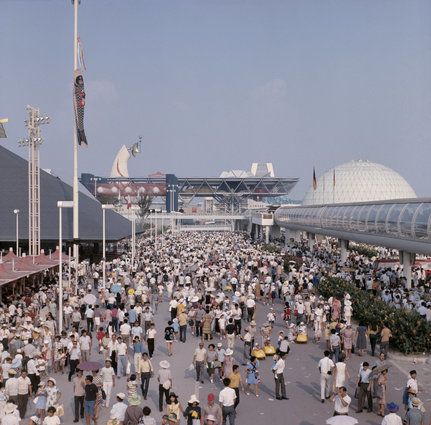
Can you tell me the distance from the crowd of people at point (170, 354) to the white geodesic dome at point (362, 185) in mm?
90383

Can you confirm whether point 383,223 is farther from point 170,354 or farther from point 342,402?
point 342,402

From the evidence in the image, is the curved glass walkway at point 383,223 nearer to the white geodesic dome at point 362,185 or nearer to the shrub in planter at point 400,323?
the shrub in planter at point 400,323

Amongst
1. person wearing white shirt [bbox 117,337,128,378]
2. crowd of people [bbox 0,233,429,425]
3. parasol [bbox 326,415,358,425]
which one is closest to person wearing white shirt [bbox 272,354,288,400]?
crowd of people [bbox 0,233,429,425]

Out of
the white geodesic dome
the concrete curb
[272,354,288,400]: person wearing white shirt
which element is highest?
the white geodesic dome

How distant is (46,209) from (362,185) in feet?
260

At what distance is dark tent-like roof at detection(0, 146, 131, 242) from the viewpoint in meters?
50.0

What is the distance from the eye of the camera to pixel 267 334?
18312mm

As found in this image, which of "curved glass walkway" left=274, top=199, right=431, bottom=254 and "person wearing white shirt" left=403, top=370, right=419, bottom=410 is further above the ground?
"curved glass walkway" left=274, top=199, right=431, bottom=254

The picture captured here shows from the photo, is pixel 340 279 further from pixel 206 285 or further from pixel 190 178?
pixel 190 178

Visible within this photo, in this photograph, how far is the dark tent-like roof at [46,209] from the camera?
164 ft

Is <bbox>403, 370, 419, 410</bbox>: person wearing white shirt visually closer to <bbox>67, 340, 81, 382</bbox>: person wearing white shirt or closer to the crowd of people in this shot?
the crowd of people

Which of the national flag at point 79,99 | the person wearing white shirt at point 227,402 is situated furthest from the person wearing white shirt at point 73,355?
the national flag at point 79,99

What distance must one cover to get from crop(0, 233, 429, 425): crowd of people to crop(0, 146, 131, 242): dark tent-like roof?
21.0m

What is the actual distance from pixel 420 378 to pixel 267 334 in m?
4.34
